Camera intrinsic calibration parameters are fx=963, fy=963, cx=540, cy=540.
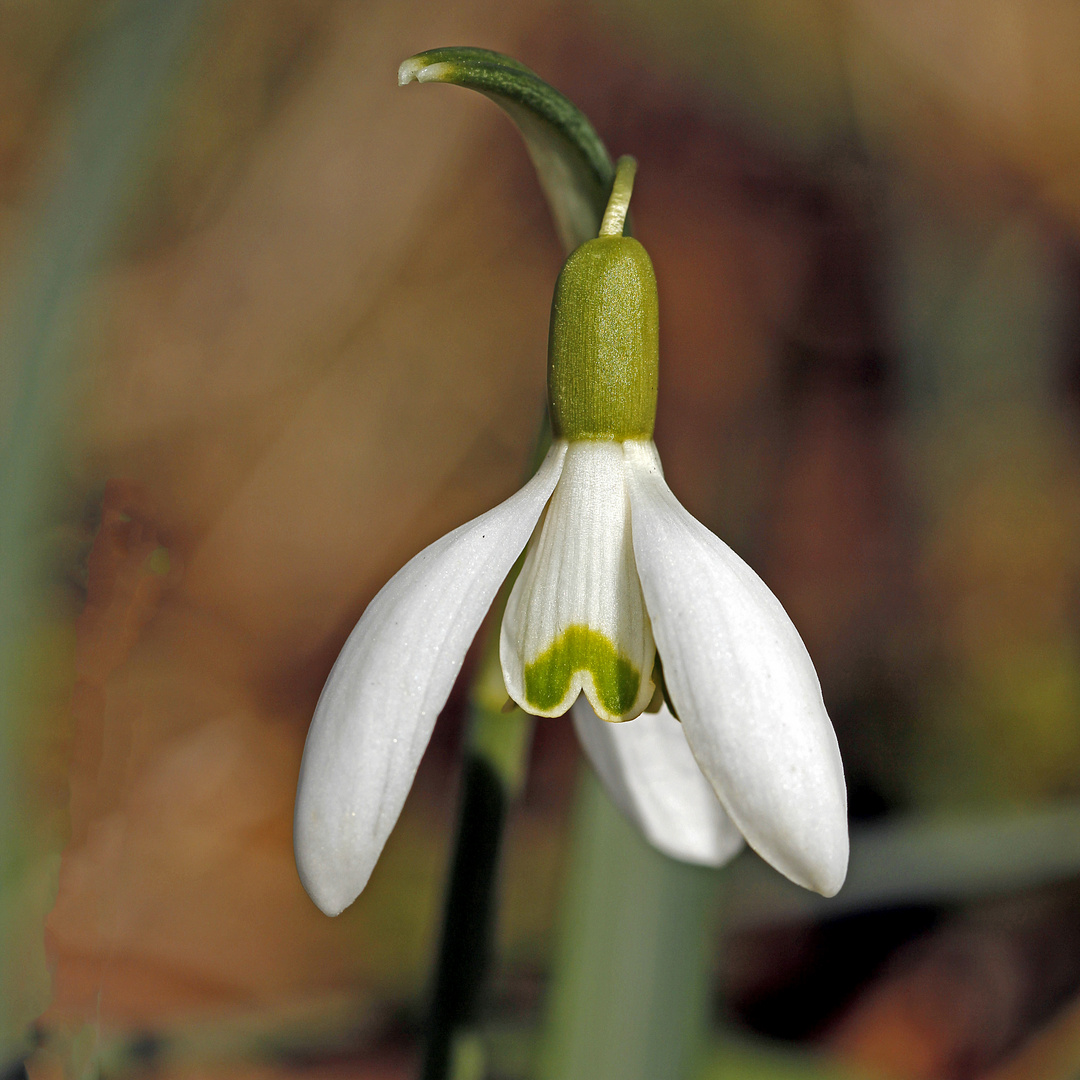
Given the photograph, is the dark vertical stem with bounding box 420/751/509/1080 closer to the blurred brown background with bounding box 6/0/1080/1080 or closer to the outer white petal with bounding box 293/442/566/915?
the outer white petal with bounding box 293/442/566/915

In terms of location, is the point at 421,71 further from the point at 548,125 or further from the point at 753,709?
the point at 753,709

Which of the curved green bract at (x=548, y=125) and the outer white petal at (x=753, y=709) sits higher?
the curved green bract at (x=548, y=125)

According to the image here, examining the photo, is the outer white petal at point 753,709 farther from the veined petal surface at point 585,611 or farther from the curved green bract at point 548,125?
the curved green bract at point 548,125

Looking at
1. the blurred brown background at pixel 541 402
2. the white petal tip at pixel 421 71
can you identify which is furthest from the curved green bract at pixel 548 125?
the blurred brown background at pixel 541 402

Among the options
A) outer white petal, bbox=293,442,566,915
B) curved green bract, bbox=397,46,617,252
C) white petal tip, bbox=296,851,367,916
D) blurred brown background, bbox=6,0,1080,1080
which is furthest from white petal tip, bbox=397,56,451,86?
blurred brown background, bbox=6,0,1080,1080

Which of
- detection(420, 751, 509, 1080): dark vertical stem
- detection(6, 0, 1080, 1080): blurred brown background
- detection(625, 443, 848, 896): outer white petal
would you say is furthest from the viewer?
detection(6, 0, 1080, 1080): blurred brown background

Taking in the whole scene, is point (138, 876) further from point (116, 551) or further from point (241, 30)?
point (241, 30)

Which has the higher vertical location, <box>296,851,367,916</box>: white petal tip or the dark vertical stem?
<box>296,851,367,916</box>: white petal tip
